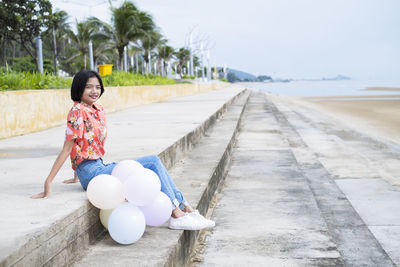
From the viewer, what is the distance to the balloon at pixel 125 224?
2.98 meters

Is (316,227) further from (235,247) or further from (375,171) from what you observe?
(375,171)

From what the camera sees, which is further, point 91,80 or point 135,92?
point 135,92

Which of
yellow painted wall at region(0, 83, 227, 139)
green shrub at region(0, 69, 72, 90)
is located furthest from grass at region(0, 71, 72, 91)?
yellow painted wall at region(0, 83, 227, 139)

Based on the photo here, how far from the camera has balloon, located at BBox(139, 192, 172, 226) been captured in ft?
10.8

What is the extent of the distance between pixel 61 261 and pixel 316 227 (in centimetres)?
233

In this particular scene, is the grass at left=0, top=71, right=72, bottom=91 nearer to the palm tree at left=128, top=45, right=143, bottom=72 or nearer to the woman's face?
the woman's face

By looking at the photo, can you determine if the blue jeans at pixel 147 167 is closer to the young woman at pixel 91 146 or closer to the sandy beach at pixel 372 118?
the young woman at pixel 91 146

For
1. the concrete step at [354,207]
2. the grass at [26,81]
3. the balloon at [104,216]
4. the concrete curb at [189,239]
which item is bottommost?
the concrete step at [354,207]

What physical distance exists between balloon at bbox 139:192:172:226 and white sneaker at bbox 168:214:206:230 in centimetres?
7

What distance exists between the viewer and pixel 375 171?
7355 millimetres

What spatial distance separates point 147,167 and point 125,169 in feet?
0.93

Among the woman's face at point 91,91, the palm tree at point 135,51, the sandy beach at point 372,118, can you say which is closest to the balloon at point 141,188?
the woman's face at point 91,91

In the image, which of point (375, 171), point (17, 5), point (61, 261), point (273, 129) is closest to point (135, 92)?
point (273, 129)

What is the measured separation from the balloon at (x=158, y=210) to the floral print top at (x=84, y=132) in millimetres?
553
